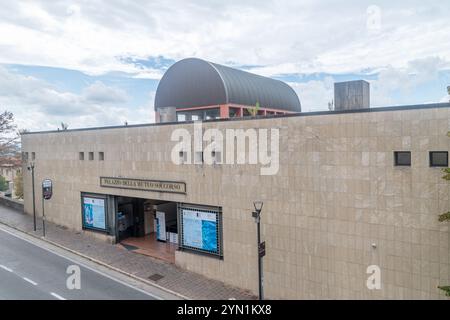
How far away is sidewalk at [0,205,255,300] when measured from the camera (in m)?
16.0

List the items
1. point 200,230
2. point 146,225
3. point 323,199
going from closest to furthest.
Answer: point 323,199 < point 200,230 < point 146,225

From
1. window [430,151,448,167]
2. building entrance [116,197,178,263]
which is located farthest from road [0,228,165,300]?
window [430,151,448,167]

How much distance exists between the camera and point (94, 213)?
76.8ft

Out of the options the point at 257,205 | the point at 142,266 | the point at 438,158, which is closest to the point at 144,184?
the point at 142,266

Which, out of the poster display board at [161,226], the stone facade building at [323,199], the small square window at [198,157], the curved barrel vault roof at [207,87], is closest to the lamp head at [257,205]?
the stone facade building at [323,199]

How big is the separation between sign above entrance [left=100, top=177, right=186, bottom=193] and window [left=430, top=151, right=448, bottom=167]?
37.6 ft

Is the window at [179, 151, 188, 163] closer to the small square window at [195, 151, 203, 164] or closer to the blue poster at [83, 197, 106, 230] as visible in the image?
the small square window at [195, 151, 203, 164]

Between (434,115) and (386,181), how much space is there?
2678 mm

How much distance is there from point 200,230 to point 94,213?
9.53m

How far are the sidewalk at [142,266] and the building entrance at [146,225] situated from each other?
1451mm

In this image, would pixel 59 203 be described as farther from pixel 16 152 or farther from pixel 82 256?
pixel 16 152

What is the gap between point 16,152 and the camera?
38.2m

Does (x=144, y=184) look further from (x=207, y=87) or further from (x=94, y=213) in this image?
(x=207, y=87)
